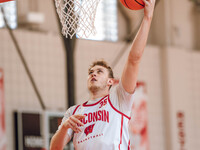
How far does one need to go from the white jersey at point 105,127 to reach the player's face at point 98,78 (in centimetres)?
17

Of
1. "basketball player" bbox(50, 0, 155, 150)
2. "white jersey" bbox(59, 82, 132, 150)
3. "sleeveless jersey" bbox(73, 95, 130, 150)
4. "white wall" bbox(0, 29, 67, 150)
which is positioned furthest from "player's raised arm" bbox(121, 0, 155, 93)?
"white wall" bbox(0, 29, 67, 150)

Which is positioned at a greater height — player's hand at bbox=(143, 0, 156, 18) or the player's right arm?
player's hand at bbox=(143, 0, 156, 18)

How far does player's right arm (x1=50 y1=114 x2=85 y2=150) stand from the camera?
4738 millimetres

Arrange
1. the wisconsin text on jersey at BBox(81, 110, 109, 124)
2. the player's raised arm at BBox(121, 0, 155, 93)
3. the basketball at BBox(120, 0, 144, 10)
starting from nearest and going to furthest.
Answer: the player's raised arm at BBox(121, 0, 155, 93)
the wisconsin text on jersey at BBox(81, 110, 109, 124)
the basketball at BBox(120, 0, 144, 10)

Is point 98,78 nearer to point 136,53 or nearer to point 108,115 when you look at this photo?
point 108,115

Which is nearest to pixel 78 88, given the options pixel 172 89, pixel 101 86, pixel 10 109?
pixel 10 109

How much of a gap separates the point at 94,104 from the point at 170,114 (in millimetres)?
10180

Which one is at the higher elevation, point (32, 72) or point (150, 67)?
point (32, 72)

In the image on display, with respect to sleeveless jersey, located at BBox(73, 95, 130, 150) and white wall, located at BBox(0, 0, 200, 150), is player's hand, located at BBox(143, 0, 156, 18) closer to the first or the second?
sleeveless jersey, located at BBox(73, 95, 130, 150)

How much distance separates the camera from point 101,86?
17.2 ft

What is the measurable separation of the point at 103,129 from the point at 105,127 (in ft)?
0.10

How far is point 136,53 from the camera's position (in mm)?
4867

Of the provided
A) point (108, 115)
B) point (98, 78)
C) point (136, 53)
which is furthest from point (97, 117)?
point (136, 53)

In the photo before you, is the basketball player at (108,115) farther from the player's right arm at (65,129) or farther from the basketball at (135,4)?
the basketball at (135,4)
